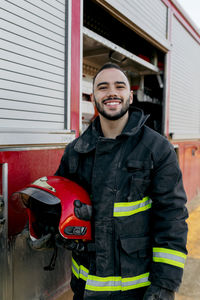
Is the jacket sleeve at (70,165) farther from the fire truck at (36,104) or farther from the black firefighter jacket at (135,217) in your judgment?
the fire truck at (36,104)

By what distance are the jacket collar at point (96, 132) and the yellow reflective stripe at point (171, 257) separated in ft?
2.04

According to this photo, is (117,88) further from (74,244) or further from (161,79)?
(161,79)

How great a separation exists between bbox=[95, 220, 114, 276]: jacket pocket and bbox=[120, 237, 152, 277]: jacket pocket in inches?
2.4

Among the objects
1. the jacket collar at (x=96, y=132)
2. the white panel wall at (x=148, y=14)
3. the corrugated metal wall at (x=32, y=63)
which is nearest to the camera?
the jacket collar at (x=96, y=132)

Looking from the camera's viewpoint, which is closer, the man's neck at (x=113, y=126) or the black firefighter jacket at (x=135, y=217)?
the black firefighter jacket at (x=135, y=217)

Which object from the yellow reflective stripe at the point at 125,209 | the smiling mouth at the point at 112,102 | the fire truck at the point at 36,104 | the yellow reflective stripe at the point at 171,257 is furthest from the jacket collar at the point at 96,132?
the yellow reflective stripe at the point at 171,257

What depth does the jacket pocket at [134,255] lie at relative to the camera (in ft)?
4.15

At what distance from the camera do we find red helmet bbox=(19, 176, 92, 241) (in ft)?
4.24

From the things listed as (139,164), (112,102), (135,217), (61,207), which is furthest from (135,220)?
(112,102)

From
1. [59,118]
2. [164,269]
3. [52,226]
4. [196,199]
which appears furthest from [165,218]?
[196,199]

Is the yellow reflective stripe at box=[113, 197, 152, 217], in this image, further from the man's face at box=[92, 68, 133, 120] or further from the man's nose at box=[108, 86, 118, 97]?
the man's nose at box=[108, 86, 118, 97]

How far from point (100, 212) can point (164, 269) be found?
0.42m

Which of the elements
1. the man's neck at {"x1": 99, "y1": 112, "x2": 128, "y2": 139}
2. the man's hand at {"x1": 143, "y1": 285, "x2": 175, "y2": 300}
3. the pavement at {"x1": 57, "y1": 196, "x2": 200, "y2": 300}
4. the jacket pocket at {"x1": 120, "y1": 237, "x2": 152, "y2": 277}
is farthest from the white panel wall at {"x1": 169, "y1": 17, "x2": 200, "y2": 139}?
the man's hand at {"x1": 143, "y1": 285, "x2": 175, "y2": 300}

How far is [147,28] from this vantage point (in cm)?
334
